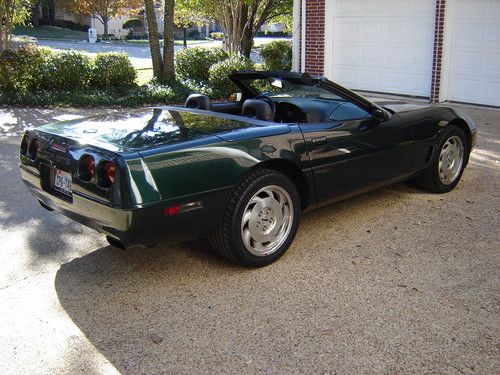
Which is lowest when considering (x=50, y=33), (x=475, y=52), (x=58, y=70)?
(x=58, y=70)

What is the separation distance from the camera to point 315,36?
47.9 feet

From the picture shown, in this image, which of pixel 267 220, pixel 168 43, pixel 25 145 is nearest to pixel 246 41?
pixel 168 43

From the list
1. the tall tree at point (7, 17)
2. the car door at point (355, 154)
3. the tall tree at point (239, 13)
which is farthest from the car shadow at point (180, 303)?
the tall tree at point (239, 13)

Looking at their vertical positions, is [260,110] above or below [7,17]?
below

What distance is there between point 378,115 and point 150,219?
232 cm

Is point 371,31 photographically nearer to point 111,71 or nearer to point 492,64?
point 492,64

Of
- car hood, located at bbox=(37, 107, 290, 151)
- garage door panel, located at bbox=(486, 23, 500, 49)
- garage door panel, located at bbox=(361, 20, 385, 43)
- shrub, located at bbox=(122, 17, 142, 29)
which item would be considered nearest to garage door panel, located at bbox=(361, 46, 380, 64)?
garage door panel, located at bbox=(361, 20, 385, 43)

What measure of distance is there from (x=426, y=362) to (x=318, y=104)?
2.53 metres

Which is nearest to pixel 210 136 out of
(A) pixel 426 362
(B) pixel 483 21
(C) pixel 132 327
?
(C) pixel 132 327

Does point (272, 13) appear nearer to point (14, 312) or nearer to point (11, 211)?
point (11, 211)

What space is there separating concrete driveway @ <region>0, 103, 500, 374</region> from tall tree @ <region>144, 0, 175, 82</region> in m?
9.46

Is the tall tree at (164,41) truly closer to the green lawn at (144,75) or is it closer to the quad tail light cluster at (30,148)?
the green lawn at (144,75)

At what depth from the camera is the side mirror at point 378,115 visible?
16.1 feet

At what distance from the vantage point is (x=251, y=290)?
3883mm
